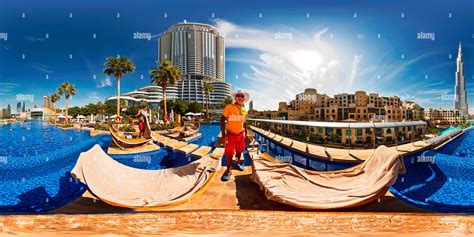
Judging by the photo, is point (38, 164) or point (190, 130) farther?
point (38, 164)

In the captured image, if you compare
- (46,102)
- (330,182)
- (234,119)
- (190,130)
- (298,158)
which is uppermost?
(46,102)

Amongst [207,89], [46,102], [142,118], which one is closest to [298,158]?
[207,89]

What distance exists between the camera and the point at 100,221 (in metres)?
2.49

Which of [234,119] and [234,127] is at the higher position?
[234,119]

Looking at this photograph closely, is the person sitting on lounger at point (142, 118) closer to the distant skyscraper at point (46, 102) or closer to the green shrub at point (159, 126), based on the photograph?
the green shrub at point (159, 126)

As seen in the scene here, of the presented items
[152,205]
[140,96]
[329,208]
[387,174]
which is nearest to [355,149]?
[387,174]

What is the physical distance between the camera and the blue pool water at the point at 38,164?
3.29 meters

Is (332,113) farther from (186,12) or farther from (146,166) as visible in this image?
(146,166)

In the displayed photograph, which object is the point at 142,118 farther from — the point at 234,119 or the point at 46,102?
the point at 234,119

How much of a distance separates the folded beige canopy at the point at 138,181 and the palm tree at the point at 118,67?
50.9 inches

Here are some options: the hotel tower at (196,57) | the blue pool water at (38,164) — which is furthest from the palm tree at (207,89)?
the blue pool water at (38,164)

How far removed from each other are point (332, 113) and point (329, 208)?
5.60 ft

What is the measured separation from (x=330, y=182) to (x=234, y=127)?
191 cm

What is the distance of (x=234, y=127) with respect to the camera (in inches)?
123
